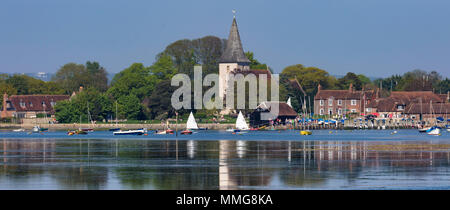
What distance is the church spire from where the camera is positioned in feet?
600

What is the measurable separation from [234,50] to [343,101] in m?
28.2

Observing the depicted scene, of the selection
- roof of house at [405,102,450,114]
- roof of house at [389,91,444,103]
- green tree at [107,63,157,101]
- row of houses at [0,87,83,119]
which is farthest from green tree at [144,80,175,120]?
roof of house at [405,102,450,114]

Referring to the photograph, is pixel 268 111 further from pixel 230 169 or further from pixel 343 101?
pixel 230 169

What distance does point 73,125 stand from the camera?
16100 centimetres

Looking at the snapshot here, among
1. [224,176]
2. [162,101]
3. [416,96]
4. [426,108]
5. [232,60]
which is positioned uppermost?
[232,60]

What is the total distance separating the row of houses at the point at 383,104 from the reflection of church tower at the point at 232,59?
63.8ft

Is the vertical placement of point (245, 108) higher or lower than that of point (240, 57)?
lower

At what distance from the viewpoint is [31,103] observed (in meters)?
182

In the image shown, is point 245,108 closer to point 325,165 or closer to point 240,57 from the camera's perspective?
point 240,57

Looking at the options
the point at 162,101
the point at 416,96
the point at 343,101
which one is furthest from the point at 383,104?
the point at 162,101

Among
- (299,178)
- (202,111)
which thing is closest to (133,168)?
(299,178)

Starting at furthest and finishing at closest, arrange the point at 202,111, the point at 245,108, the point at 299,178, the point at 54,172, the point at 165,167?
the point at 202,111 → the point at 245,108 → the point at 165,167 → the point at 54,172 → the point at 299,178

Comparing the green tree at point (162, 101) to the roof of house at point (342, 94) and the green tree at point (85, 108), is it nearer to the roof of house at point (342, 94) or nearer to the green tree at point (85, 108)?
the green tree at point (85, 108)
